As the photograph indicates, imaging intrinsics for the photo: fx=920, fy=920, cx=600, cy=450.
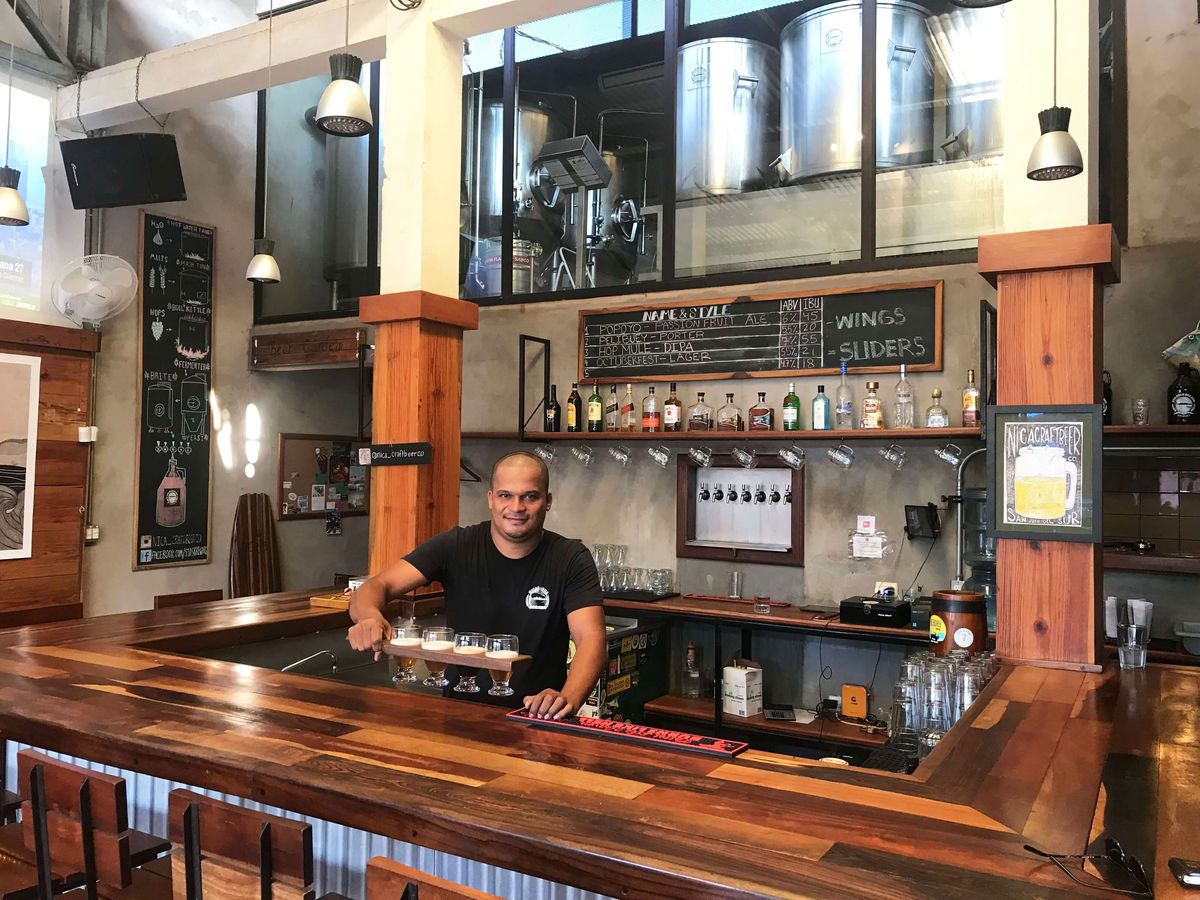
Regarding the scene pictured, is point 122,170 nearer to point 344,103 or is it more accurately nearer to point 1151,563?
point 344,103

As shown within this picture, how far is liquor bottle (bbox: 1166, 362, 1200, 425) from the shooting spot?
4.05 meters

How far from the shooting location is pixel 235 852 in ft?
5.13

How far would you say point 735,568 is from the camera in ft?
17.4

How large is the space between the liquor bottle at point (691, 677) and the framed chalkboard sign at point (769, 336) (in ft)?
5.26

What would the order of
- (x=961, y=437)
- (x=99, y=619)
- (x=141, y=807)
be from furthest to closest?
(x=961, y=437) → (x=99, y=619) → (x=141, y=807)

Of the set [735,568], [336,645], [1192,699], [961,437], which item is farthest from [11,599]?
[1192,699]

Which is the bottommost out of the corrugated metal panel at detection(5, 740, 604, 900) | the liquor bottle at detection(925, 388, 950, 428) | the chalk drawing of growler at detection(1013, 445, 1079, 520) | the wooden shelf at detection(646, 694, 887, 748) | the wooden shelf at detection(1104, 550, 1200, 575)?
the wooden shelf at detection(646, 694, 887, 748)

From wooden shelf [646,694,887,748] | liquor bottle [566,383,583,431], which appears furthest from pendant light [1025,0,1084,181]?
liquor bottle [566,383,583,431]

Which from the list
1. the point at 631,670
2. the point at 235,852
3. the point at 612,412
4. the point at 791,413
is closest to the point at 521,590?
the point at 235,852

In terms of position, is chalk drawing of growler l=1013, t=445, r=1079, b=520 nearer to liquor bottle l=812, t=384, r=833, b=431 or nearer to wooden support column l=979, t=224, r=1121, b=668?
wooden support column l=979, t=224, r=1121, b=668

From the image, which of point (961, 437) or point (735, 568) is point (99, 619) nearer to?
point (735, 568)

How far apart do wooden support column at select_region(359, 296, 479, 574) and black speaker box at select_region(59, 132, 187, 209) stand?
7.18 feet

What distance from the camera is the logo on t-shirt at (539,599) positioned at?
267 cm

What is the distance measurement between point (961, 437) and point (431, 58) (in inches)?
121
